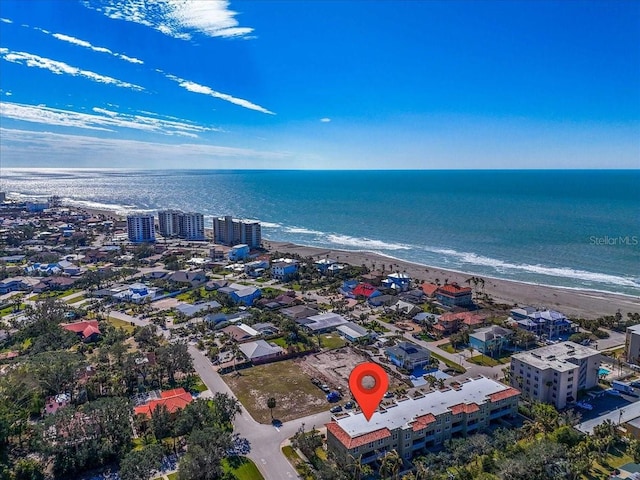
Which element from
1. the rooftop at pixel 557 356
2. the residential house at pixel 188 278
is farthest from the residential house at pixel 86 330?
the rooftop at pixel 557 356

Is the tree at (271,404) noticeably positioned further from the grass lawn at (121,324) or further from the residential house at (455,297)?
the residential house at (455,297)

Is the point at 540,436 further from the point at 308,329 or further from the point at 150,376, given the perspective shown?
the point at 150,376

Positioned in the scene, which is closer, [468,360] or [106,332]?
[468,360]

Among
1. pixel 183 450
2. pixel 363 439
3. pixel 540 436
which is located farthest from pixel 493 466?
pixel 183 450

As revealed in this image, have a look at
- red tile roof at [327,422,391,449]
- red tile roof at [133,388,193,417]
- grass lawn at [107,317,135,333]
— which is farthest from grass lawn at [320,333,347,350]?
grass lawn at [107,317,135,333]

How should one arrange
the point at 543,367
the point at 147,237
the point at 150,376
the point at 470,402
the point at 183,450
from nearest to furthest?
the point at 183,450 → the point at 470,402 → the point at 543,367 → the point at 150,376 → the point at 147,237

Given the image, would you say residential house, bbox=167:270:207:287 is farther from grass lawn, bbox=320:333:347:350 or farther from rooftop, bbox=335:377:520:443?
rooftop, bbox=335:377:520:443
